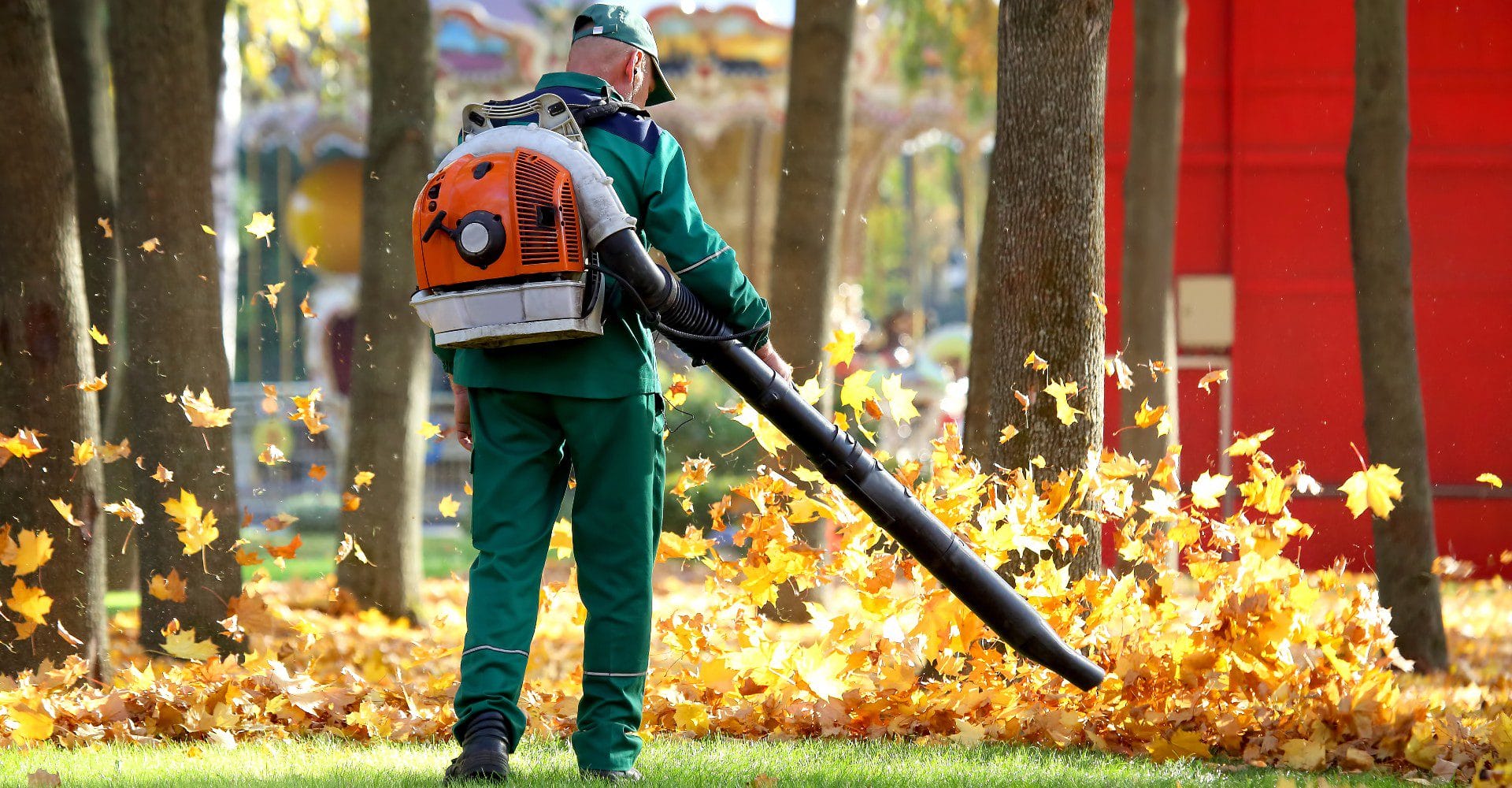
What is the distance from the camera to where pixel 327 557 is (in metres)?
13.2

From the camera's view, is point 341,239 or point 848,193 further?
point 341,239

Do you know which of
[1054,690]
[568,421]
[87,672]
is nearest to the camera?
[568,421]

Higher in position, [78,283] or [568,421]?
[78,283]

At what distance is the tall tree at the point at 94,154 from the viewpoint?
7.33m

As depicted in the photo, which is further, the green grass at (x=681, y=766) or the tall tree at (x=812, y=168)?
the tall tree at (x=812, y=168)

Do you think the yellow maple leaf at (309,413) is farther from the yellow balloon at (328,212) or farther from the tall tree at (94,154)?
the yellow balloon at (328,212)

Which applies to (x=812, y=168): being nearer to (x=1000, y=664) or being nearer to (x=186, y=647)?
(x=1000, y=664)

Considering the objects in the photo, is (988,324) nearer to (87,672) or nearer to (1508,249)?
(87,672)

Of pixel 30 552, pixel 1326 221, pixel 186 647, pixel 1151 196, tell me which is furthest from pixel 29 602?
pixel 1326 221

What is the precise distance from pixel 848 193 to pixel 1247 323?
7359 mm

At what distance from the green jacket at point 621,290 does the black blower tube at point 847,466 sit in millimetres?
59

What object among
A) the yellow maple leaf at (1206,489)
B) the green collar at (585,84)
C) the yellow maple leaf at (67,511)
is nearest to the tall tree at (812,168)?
the yellow maple leaf at (1206,489)

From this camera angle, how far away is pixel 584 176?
3268mm

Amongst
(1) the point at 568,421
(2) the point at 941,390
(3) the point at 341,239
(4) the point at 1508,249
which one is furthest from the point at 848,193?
(1) the point at 568,421
